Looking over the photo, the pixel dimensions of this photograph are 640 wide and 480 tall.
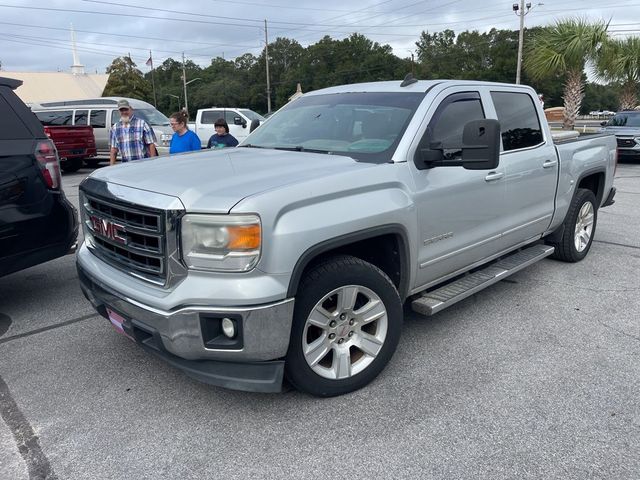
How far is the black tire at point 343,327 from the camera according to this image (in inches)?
112

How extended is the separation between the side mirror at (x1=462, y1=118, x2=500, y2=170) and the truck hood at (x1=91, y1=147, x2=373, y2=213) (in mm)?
643

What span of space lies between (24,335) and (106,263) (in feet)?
4.57

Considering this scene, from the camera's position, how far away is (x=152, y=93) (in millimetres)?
90875

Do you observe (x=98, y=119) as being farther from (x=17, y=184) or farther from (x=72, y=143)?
(x=17, y=184)

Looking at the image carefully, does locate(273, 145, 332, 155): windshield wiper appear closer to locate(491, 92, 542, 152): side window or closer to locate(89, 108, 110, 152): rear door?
locate(491, 92, 542, 152): side window

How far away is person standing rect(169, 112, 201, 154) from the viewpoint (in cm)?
731

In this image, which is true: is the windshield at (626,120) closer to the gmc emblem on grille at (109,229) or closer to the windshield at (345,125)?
the windshield at (345,125)

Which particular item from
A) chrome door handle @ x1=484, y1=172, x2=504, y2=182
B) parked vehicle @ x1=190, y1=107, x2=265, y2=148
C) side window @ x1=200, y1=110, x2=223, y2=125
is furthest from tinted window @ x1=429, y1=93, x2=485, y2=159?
side window @ x1=200, y1=110, x2=223, y2=125

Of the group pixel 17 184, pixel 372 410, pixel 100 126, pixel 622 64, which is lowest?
pixel 372 410

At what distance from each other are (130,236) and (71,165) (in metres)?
13.6

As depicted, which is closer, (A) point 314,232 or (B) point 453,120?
(A) point 314,232

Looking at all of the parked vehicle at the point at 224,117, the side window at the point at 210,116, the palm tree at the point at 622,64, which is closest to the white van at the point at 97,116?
the parked vehicle at the point at 224,117

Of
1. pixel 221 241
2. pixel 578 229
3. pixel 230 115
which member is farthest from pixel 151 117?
pixel 221 241

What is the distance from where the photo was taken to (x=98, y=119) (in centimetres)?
1686
